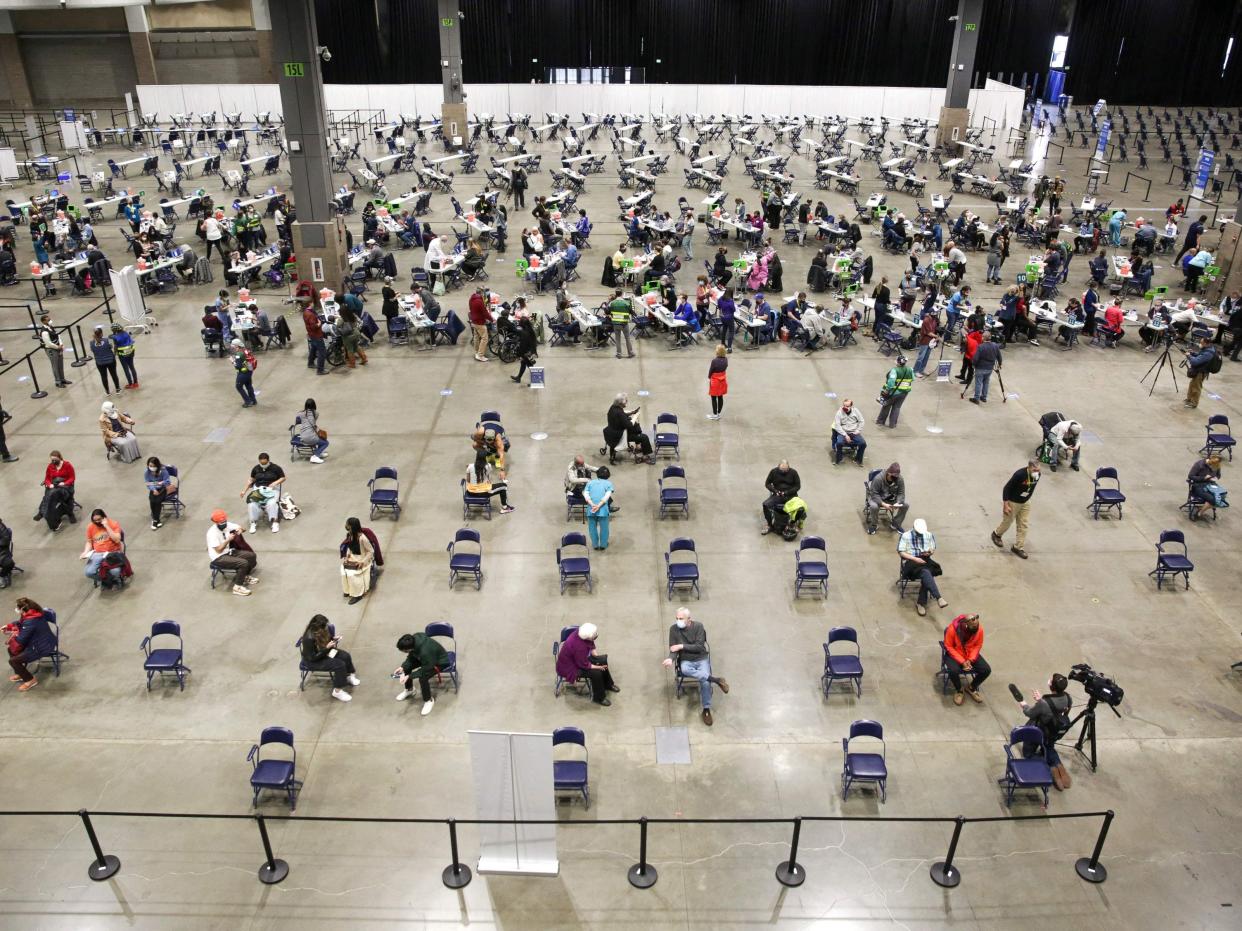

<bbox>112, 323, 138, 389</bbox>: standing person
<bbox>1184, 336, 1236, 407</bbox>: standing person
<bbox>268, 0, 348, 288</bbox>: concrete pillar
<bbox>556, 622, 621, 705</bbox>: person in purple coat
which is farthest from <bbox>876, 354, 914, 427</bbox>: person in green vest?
<bbox>112, 323, 138, 389</bbox>: standing person

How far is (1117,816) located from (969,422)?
963cm

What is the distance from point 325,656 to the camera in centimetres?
1094

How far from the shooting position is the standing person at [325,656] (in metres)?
10.8

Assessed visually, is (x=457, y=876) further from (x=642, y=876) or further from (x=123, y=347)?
(x=123, y=347)

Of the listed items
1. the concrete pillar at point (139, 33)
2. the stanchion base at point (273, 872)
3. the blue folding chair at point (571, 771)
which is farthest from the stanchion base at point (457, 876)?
the concrete pillar at point (139, 33)

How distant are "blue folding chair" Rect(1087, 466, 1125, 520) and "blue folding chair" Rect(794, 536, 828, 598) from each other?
4.58 meters

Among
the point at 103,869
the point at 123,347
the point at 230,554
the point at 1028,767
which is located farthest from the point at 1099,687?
the point at 123,347

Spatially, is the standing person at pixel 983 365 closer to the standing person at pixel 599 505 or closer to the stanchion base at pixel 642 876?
the standing person at pixel 599 505

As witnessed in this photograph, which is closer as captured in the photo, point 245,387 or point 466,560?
point 466,560

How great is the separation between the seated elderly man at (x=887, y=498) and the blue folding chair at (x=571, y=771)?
259 inches

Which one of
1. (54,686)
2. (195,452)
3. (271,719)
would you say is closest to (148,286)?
(195,452)

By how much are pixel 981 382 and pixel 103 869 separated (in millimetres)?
16366

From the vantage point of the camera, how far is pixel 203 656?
11.8 m

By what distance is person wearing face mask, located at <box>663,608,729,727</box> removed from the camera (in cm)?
1078
